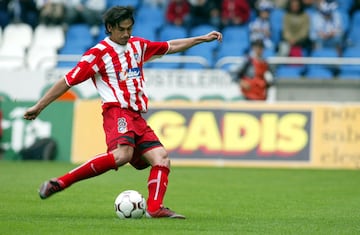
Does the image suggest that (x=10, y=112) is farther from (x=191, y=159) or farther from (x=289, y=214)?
(x=289, y=214)

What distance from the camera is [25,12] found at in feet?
78.2

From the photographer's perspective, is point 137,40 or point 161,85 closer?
point 137,40

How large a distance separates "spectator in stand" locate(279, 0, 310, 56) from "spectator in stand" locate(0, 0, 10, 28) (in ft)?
22.1

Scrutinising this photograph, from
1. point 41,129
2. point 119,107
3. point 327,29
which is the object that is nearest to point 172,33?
point 327,29

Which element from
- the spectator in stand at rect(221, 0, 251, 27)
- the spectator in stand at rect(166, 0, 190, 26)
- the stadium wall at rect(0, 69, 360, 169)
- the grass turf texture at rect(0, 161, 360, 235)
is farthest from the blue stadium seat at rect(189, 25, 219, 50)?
the grass turf texture at rect(0, 161, 360, 235)

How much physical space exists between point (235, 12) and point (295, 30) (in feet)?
5.28

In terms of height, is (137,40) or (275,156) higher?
(137,40)

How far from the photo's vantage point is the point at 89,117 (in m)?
18.8

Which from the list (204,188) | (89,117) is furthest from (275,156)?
(204,188)

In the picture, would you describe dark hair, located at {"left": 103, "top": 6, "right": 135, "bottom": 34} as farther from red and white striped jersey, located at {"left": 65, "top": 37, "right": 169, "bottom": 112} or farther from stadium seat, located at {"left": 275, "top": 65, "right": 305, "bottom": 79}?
stadium seat, located at {"left": 275, "top": 65, "right": 305, "bottom": 79}

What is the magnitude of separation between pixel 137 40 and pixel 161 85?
1134 centimetres

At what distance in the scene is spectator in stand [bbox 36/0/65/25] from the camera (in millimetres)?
23125

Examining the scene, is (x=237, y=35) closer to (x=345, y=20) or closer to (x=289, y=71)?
(x=289, y=71)

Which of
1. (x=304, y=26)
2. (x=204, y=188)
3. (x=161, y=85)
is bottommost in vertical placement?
(x=204, y=188)
